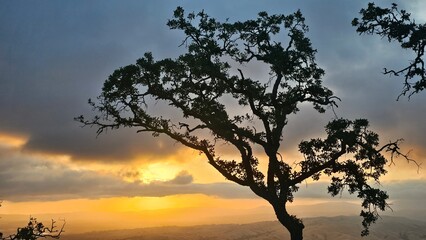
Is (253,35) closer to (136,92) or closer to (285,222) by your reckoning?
(136,92)

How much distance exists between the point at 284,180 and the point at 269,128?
3701 mm

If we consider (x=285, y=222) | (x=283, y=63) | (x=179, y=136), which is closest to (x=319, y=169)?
(x=285, y=222)

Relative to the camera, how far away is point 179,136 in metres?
28.4

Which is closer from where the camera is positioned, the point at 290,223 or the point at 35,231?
the point at 35,231

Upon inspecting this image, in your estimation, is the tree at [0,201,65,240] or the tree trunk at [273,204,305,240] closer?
the tree at [0,201,65,240]

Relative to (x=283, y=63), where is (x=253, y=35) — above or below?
above

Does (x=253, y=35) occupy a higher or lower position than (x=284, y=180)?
higher

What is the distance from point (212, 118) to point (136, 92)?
566 cm

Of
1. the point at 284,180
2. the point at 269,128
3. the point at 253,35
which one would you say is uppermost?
the point at 253,35

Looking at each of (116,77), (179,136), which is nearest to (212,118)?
(179,136)

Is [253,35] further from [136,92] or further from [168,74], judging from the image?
[136,92]

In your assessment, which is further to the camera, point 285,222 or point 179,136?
point 179,136

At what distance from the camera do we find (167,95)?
2798cm

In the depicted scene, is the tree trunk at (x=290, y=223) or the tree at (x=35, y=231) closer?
the tree at (x=35, y=231)
